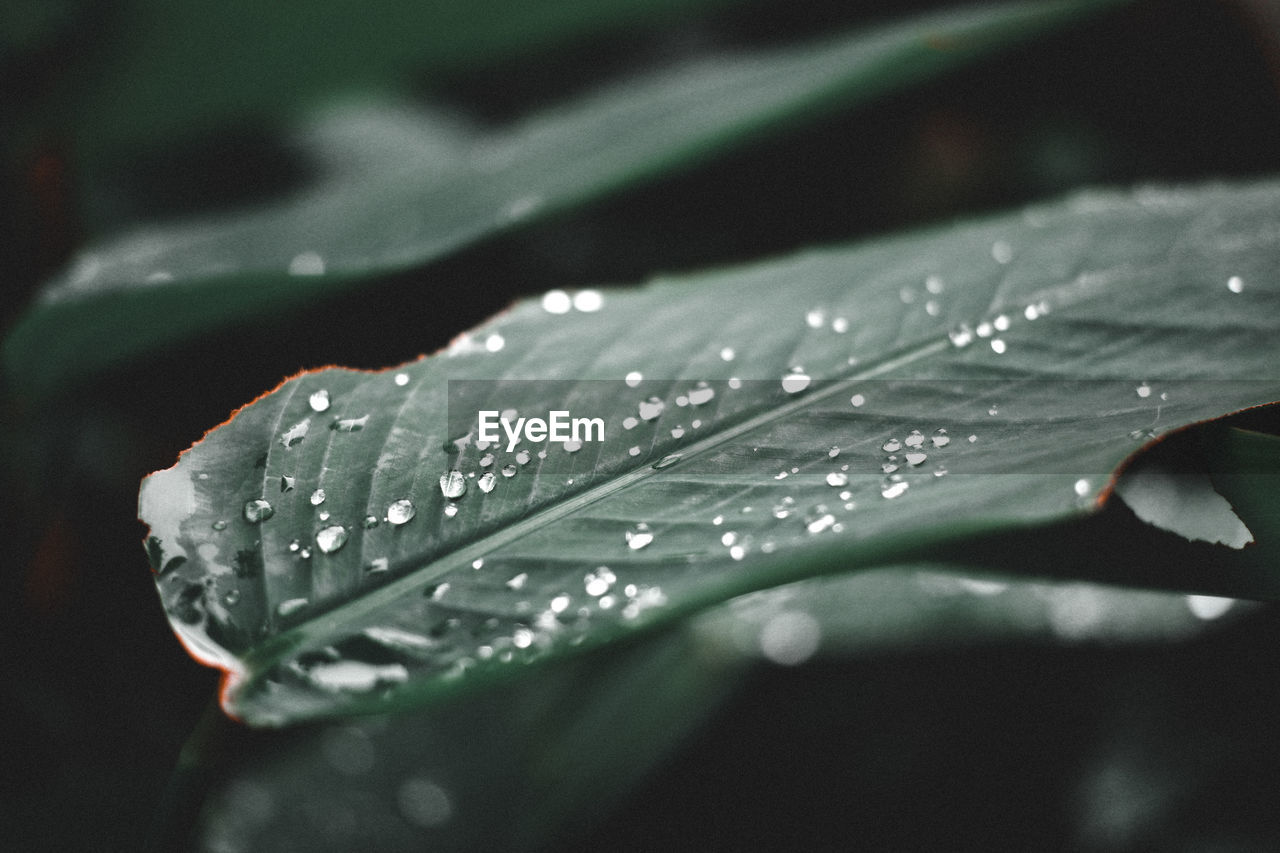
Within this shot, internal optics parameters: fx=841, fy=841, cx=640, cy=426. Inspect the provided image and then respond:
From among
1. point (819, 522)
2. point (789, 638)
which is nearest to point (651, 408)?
point (819, 522)

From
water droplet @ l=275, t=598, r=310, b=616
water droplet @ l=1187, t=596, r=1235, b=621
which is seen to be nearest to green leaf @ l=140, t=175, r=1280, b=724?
water droplet @ l=275, t=598, r=310, b=616

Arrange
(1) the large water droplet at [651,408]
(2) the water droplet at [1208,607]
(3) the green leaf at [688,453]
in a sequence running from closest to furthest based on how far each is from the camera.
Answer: (3) the green leaf at [688,453] → (1) the large water droplet at [651,408] → (2) the water droplet at [1208,607]

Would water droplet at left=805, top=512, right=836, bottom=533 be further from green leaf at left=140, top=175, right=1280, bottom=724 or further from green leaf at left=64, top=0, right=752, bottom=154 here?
green leaf at left=64, top=0, right=752, bottom=154

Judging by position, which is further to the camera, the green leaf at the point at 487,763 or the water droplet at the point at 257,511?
Answer: the green leaf at the point at 487,763

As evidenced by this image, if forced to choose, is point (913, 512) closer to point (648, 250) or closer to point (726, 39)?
point (648, 250)

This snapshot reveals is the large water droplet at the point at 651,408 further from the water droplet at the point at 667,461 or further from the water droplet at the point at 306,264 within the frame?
the water droplet at the point at 306,264

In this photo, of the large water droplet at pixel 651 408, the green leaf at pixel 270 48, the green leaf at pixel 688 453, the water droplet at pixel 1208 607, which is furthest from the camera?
the green leaf at pixel 270 48

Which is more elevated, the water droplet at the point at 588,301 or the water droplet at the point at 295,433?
the water droplet at the point at 588,301

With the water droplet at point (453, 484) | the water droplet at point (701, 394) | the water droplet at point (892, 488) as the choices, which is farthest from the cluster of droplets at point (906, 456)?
the water droplet at point (453, 484)
